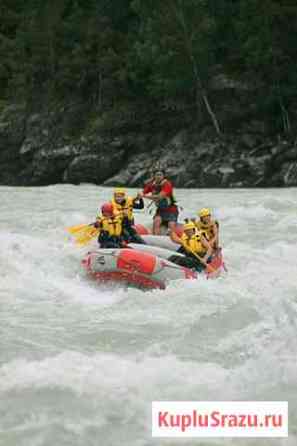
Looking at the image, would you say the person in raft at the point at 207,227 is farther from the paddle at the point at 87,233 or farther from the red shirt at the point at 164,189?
the red shirt at the point at 164,189

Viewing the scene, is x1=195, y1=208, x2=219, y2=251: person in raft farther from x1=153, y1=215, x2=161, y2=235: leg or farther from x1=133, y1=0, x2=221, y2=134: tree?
x1=133, y1=0, x2=221, y2=134: tree

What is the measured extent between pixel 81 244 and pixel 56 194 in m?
11.2

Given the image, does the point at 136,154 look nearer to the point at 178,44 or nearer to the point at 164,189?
the point at 178,44

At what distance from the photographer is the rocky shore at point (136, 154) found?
25188mm

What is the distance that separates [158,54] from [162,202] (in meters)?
15.3

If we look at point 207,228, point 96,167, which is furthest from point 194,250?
point 96,167

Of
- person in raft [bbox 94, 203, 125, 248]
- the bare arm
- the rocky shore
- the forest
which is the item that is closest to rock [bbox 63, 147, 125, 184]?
the rocky shore

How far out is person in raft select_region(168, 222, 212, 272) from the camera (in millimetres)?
10039

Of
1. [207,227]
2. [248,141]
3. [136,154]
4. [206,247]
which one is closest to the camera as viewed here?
[206,247]

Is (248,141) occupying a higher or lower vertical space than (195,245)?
higher

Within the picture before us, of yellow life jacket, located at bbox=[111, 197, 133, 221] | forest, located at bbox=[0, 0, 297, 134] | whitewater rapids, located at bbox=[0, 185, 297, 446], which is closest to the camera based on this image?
whitewater rapids, located at bbox=[0, 185, 297, 446]

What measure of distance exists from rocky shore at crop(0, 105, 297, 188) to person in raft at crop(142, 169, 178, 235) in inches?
483

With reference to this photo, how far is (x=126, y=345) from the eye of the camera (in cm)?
697

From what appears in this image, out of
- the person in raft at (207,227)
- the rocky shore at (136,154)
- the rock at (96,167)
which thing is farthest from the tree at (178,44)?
the person in raft at (207,227)
